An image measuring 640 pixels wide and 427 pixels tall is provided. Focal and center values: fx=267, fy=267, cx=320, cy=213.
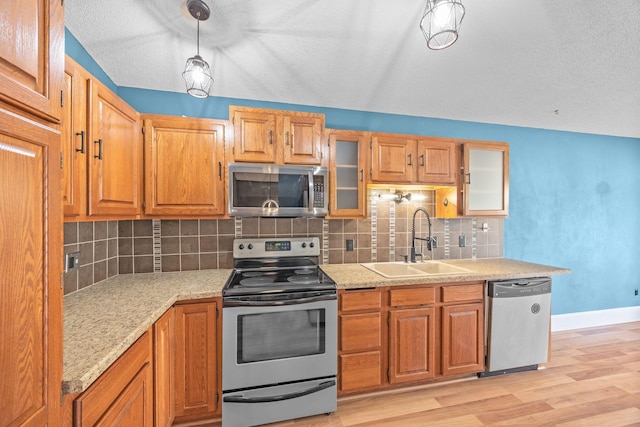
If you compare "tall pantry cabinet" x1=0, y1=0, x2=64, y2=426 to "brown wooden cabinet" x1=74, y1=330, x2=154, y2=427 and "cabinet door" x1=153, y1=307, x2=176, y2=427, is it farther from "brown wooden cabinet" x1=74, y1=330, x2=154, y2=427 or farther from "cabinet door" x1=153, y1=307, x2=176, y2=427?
"cabinet door" x1=153, y1=307, x2=176, y2=427

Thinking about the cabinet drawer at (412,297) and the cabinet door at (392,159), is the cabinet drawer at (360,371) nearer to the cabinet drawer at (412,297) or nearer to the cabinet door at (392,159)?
the cabinet drawer at (412,297)

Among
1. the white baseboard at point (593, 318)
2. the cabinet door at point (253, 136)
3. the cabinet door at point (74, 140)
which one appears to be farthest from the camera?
the white baseboard at point (593, 318)

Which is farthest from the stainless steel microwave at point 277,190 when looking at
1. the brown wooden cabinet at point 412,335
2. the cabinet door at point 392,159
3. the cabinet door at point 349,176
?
the brown wooden cabinet at point 412,335

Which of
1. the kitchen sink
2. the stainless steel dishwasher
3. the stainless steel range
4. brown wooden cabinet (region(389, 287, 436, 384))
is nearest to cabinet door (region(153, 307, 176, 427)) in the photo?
the stainless steel range

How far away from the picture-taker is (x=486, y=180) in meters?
2.72

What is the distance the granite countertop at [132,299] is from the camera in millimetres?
963

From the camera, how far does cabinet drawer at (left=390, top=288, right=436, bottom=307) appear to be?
210 cm

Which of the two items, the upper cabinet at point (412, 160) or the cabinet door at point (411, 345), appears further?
the upper cabinet at point (412, 160)

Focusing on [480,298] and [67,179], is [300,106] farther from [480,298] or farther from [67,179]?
[480,298]

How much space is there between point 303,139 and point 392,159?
0.84 meters

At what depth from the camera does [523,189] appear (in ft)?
10.7

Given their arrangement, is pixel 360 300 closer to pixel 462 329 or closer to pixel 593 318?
pixel 462 329

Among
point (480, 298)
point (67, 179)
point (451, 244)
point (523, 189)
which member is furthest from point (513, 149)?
point (67, 179)

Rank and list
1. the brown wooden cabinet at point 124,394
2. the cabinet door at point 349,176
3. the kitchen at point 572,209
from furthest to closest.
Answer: the kitchen at point 572,209 < the cabinet door at point 349,176 < the brown wooden cabinet at point 124,394
